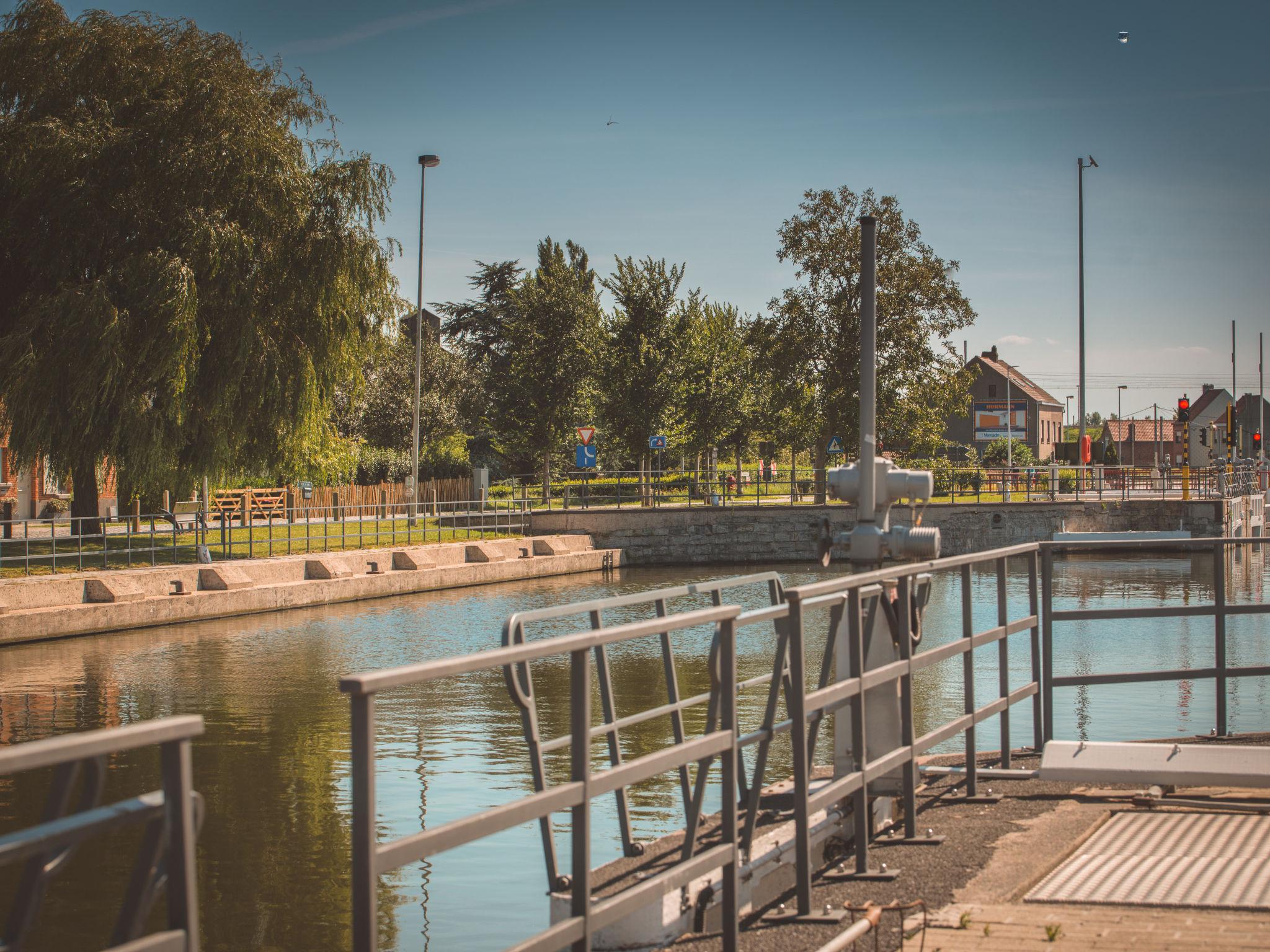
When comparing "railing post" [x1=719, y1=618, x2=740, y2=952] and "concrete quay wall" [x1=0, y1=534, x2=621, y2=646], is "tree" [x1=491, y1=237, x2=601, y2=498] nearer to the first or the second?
"concrete quay wall" [x1=0, y1=534, x2=621, y2=646]

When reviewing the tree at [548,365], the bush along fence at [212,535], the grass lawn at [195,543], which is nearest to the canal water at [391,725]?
the grass lawn at [195,543]

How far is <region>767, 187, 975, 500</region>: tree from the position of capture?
44.1 meters

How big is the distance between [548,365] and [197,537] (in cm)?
2603

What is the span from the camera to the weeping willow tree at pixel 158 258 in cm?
2473

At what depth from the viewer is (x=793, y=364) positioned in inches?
1756

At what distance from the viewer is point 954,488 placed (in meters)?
46.8

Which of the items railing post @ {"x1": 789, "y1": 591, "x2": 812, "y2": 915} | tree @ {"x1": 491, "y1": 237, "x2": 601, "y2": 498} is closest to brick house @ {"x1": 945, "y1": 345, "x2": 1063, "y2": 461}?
tree @ {"x1": 491, "y1": 237, "x2": 601, "y2": 498}

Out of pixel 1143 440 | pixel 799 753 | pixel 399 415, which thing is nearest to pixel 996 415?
pixel 1143 440

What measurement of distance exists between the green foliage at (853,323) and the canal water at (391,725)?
1774 centimetres

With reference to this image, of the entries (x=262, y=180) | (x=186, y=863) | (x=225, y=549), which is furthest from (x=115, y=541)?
(x=186, y=863)

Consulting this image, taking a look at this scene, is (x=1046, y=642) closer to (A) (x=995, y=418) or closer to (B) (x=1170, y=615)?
(B) (x=1170, y=615)

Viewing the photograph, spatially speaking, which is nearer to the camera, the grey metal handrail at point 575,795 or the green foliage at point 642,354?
the grey metal handrail at point 575,795

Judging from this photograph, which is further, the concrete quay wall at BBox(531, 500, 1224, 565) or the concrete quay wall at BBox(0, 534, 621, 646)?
the concrete quay wall at BBox(531, 500, 1224, 565)

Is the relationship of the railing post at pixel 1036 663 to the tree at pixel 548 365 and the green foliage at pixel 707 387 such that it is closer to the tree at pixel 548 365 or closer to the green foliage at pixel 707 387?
the green foliage at pixel 707 387
